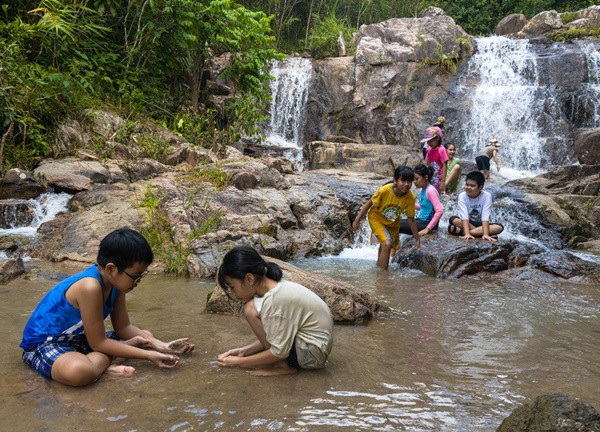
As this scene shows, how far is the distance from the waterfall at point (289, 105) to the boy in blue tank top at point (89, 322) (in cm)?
1389

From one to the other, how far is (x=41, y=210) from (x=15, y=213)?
0.36 metres

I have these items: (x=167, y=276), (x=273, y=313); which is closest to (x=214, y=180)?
(x=167, y=276)

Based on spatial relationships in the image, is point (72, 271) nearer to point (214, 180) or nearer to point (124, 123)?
point (214, 180)

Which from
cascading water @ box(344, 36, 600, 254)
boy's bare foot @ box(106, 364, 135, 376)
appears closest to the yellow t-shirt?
boy's bare foot @ box(106, 364, 135, 376)

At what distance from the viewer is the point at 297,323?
2934 millimetres

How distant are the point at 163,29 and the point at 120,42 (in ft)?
4.98

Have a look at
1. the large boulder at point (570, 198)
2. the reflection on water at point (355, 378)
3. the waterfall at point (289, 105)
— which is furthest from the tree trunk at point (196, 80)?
the reflection on water at point (355, 378)

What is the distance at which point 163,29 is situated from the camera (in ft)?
38.4

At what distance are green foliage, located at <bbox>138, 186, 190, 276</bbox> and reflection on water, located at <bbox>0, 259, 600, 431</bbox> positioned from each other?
108 cm

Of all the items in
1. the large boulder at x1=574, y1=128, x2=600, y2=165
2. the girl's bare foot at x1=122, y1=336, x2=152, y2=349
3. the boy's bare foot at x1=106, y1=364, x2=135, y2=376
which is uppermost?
the large boulder at x1=574, y1=128, x2=600, y2=165

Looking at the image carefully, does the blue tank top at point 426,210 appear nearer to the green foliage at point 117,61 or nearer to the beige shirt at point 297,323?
the beige shirt at point 297,323

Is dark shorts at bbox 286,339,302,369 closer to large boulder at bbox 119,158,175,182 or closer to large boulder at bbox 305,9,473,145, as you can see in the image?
large boulder at bbox 119,158,175,182

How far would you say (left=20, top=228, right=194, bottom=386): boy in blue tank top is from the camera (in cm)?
277

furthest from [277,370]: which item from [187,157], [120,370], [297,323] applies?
[187,157]
